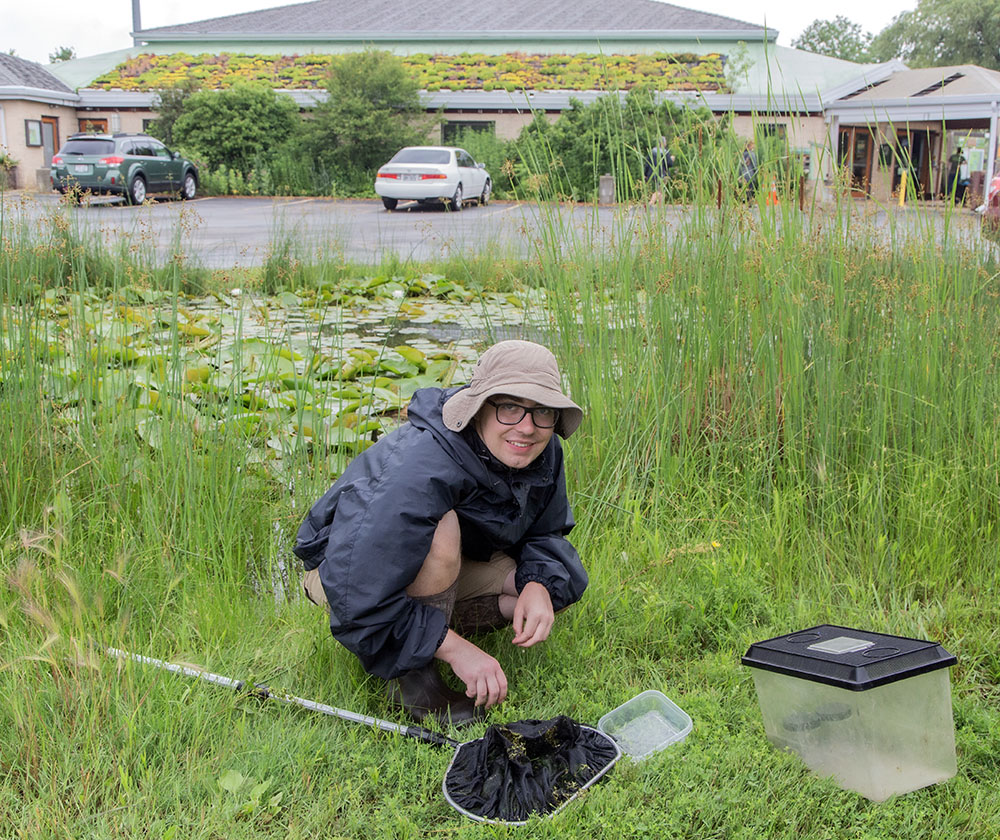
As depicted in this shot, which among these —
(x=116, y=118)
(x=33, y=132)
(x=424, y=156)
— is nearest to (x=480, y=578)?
(x=424, y=156)

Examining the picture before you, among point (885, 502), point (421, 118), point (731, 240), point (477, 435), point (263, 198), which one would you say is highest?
point (421, 118)

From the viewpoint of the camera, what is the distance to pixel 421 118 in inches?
1003

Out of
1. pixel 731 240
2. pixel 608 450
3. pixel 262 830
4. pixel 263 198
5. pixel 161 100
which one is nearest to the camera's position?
pixel 262 830

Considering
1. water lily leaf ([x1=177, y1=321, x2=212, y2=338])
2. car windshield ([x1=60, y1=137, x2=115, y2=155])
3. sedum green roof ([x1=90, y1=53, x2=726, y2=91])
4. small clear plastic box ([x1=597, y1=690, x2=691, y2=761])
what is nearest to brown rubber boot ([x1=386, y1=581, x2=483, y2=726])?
small clear plastic box ([x1=597, y1=690, x2=691, y2=761])

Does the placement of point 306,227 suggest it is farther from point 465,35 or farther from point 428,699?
point 465,35

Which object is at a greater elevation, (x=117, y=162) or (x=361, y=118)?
(x=361, y=118)

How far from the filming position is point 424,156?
18.4 m

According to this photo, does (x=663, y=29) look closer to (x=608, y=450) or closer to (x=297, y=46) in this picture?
(x=297, y=46)

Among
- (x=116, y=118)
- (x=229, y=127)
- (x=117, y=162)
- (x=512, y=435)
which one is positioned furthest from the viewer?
(x=116, y=118)

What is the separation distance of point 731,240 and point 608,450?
37.1 inches

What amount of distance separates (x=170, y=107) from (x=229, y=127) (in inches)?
115

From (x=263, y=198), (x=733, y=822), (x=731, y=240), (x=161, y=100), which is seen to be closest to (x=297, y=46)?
(x=161, y=100)

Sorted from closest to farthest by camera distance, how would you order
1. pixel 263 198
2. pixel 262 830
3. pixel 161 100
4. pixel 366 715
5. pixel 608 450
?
pixel 262 830, pixel 366 715, pixel 608 450, pixel 263 198, pixel 161 100

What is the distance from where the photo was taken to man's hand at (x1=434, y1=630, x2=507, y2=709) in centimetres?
212
